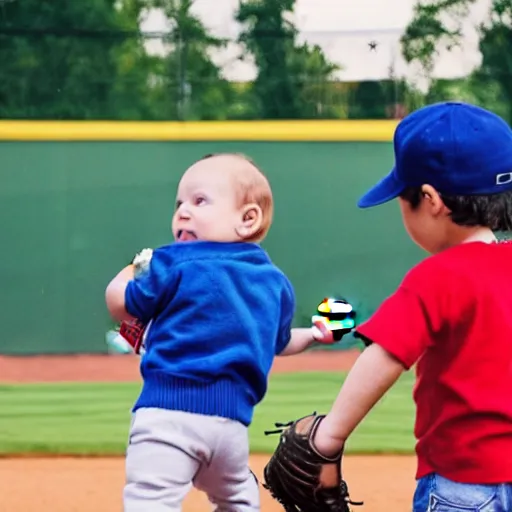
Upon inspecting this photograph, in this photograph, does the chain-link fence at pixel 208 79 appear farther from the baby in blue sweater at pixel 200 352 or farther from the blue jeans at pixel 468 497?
the blue jeans at pixel 468 497

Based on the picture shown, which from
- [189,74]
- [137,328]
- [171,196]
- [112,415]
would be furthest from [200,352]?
[189,74]

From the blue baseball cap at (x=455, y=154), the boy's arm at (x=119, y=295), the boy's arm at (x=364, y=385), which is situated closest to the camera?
the boy's arm at (x=364, y=385)

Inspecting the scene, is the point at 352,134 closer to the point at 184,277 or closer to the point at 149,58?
the point at 149,58

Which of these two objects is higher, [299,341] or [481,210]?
[481,210]

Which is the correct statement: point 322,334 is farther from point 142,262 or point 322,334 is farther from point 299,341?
point 142,262

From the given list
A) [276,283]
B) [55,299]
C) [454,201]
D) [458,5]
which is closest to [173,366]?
[276,283]

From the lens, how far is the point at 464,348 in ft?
7.06

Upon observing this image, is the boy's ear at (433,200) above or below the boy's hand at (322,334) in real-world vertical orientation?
above

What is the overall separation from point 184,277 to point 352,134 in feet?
24.0

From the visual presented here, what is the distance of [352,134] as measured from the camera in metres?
9.80

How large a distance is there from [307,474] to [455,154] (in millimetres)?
745

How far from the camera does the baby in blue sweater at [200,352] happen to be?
262 centimetres

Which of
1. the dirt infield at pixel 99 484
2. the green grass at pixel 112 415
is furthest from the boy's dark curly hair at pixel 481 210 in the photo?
the green grass at pixel 112 415

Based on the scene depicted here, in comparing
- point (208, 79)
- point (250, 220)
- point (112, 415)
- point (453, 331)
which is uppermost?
point (208, 79)
